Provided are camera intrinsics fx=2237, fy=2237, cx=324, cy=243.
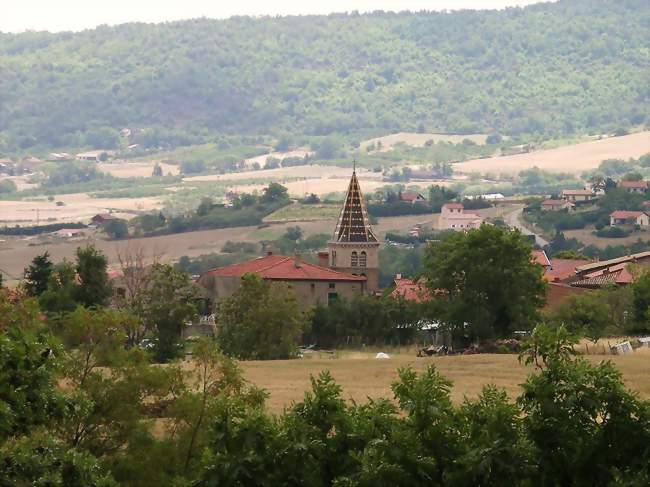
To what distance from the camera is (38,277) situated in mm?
79250

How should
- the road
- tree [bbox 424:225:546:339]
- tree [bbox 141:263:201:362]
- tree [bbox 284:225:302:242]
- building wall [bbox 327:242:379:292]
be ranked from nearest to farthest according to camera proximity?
tree [bbox 141:263:201:362]
tree [bbox 424:225:546:339]
building wall [bbox 327:242:379:292]
the road
tree [bbox 284:225:302:242]

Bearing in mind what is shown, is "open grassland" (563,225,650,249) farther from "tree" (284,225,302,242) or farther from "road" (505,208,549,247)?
"tree" (284,225,302,242)

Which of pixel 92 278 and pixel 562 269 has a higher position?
pixel 92 278

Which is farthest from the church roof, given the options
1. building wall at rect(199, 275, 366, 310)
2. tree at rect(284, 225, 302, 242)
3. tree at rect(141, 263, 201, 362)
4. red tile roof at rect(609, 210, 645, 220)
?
red tile roof at rect(609, 210, 645, 220)

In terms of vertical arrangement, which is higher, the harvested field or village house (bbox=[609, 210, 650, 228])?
village house (bbox=[609, 210, 650, 228])

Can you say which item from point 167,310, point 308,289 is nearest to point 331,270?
point 308,289

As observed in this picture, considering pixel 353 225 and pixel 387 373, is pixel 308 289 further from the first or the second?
pixel 387 373

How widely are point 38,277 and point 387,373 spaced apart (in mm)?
24629

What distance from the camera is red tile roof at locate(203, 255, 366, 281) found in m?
95.4

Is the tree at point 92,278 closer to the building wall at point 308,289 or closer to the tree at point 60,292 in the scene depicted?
the tree at point 60,292

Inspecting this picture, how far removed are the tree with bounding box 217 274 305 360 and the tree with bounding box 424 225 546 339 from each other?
517 centimetres

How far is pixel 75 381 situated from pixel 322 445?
603 cm

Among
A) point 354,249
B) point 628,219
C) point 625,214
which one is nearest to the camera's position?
point 354,249

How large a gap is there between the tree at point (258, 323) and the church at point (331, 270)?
995cm
